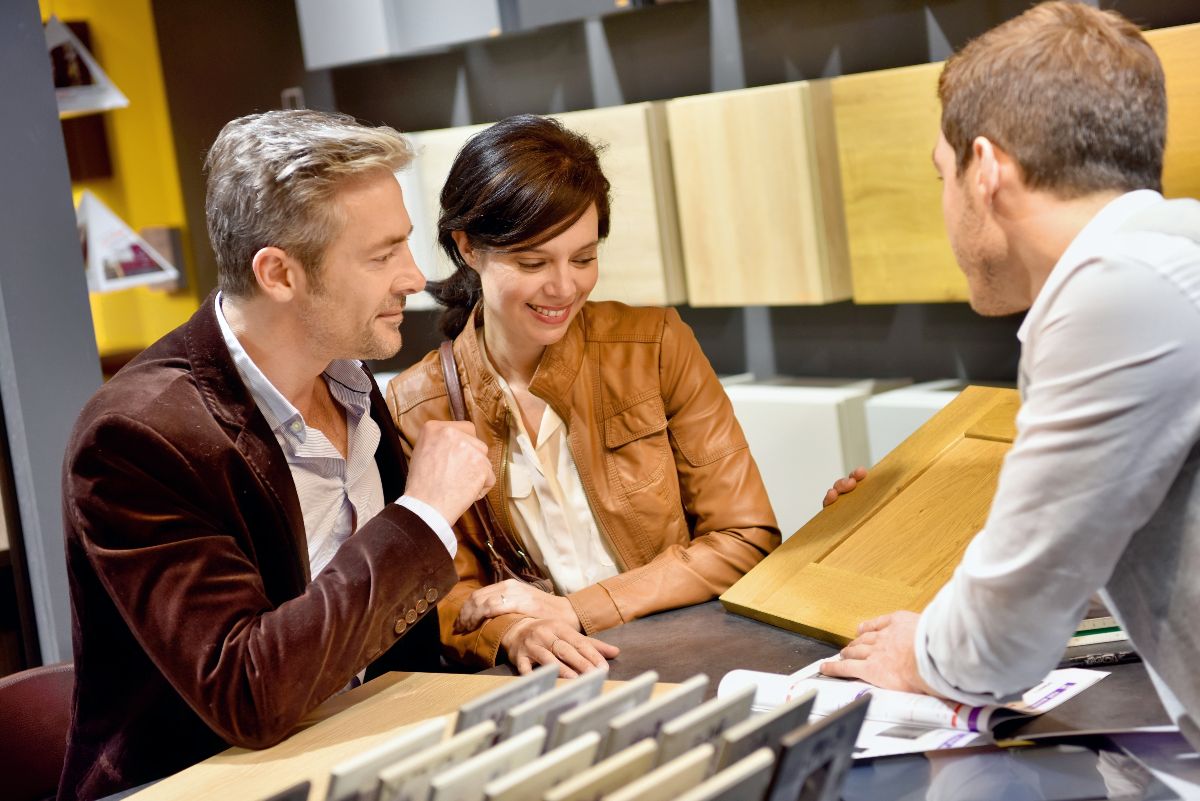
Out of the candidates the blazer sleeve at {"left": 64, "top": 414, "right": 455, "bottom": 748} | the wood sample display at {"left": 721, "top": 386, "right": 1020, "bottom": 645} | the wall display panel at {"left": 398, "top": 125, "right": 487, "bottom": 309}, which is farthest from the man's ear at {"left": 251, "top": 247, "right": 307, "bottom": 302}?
the wall display panel at {"left": 398, "top": 125, "right": 487, "bottom": 309}

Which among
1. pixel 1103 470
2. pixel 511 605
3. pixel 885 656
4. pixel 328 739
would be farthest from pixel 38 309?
pixel 1103 470

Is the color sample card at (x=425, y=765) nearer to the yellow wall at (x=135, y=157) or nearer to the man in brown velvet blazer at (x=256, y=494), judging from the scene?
the man in brown velvet blazer at (x=256, y=494)

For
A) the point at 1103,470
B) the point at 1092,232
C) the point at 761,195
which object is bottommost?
the point at 1103,470

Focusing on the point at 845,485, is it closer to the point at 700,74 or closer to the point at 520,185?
the point at 520,185

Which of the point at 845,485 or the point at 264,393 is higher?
the point at 264,393

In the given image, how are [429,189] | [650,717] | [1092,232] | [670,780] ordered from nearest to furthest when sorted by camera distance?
[670,780] → [650,717] → [1092,232] → [429,189]

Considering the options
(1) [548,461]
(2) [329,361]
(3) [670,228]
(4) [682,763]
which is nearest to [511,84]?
(3) [670,228]

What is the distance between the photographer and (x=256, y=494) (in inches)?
76.0

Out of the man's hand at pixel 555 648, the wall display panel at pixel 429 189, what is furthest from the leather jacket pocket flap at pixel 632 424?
the wall display panel at pixel 429 189

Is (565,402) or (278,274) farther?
(565,402)

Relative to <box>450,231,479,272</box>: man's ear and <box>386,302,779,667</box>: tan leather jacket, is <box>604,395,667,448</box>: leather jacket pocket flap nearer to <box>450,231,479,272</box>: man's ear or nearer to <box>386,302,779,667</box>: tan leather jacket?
<box>386,302,779,667</box>: tan leather jacket

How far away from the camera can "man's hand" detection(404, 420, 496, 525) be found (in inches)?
77.1

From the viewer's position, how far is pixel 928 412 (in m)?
3.46

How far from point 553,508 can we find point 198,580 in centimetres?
95
